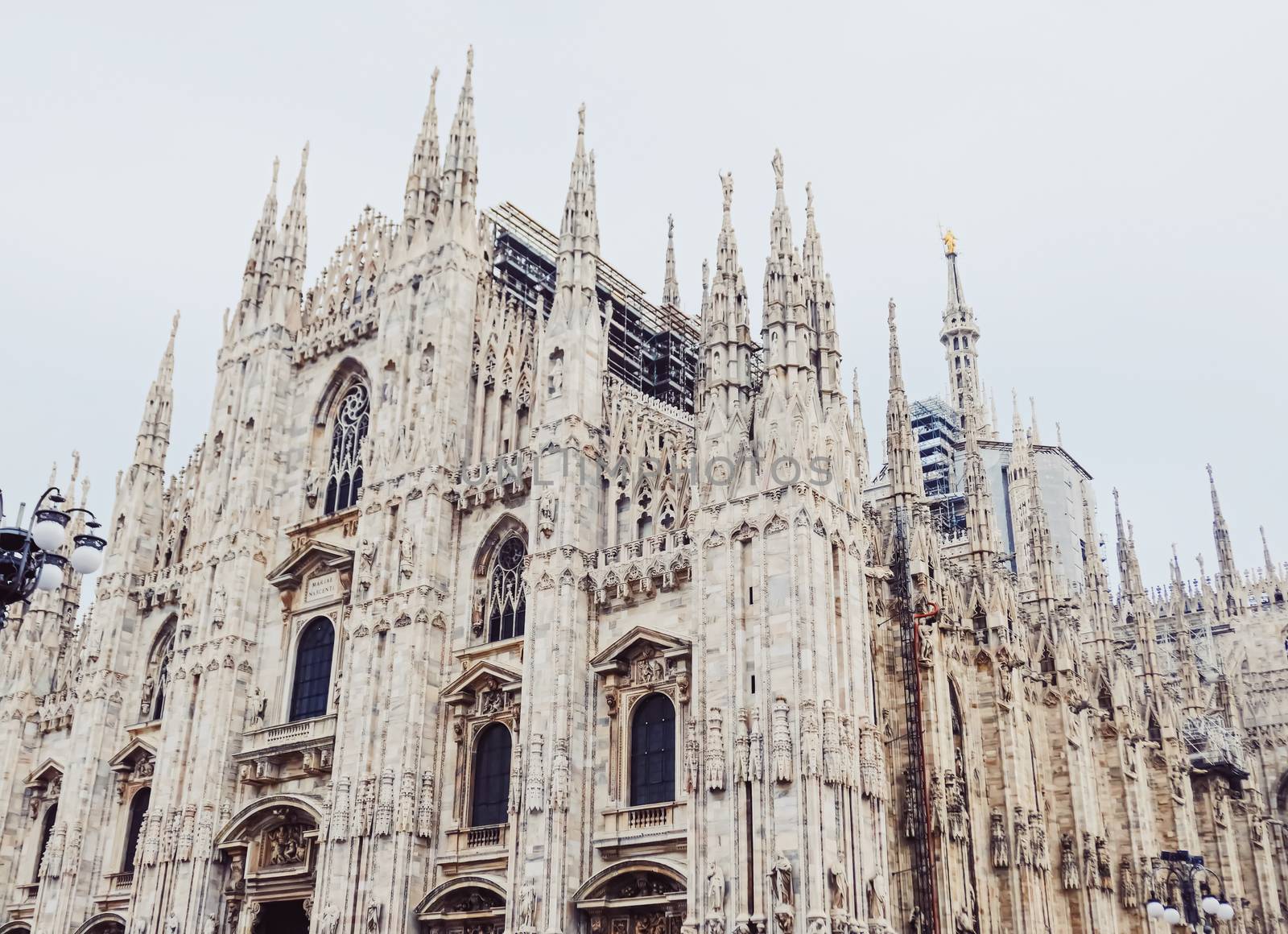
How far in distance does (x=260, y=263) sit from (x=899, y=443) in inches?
891

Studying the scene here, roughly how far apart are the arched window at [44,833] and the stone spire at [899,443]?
1123 inches

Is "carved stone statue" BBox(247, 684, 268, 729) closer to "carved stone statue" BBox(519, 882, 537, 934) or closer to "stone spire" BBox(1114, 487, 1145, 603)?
"carved stone statue" BBox(519, 882, 537, 934)

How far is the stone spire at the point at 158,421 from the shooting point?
4353 centimetres

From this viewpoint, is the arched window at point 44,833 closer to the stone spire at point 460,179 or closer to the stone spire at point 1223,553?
the stone spire at point 460,179

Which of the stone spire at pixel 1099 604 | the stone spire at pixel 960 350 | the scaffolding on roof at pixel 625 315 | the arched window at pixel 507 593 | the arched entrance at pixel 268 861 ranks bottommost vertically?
the arched entrance at pixel 268 861

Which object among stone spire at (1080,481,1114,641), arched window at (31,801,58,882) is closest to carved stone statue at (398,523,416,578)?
arched window at (31,801,58,882)

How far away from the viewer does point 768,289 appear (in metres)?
29.7

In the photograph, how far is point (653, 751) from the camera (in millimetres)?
28078

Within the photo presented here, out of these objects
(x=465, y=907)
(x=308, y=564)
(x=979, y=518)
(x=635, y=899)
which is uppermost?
(x=979, y=518)

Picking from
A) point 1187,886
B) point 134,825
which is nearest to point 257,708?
point 134,825

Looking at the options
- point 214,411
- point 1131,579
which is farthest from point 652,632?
point 1131,579

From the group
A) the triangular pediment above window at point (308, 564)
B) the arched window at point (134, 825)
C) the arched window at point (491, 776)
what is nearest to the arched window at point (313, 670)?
the triangular pediment above window at point (308, 564)

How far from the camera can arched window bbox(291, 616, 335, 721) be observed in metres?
35.1

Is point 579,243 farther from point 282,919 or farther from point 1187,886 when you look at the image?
point 1187,886
